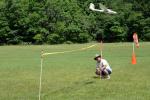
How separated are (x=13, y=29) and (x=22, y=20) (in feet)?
8.90

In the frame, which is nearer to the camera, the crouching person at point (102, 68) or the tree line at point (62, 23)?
the crouching person at point (102, 68)

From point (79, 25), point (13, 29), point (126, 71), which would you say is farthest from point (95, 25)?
point (126, 71)

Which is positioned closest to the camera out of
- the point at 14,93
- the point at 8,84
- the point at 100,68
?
the point at 14,93

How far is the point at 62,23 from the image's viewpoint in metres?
84.9

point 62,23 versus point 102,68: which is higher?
point 102,68

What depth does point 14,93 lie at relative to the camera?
14328 mm

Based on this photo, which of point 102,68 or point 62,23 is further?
point 62,23

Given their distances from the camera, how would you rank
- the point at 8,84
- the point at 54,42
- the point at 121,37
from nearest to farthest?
the point at 8,84 → the point at 54,42 → the point at 121,37

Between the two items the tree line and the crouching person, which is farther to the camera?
the tree line

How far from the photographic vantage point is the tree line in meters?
83.3

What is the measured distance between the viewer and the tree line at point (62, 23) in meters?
83.3

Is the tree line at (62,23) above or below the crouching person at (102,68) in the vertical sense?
below

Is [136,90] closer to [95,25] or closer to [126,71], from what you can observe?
[126,71]

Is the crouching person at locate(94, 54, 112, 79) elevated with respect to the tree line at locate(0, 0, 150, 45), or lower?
elevated
